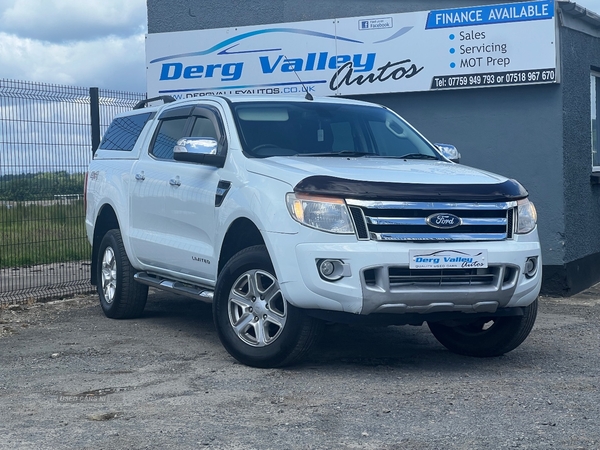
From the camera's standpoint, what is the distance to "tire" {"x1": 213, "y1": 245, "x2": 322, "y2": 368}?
608cm

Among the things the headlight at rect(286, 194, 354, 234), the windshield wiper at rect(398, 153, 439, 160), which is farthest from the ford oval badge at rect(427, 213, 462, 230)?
the windshield wiper at rect(398, 153, 439, 160)

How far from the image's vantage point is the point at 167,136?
8.19m

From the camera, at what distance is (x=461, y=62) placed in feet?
35.6

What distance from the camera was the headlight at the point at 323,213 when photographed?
5.90 metres

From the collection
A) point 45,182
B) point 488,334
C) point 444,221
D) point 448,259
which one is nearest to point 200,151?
point 444,221

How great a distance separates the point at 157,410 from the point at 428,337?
10.5 ft

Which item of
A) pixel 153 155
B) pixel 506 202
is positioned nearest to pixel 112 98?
pixel 153 155

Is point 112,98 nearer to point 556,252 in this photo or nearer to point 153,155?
point 153,155

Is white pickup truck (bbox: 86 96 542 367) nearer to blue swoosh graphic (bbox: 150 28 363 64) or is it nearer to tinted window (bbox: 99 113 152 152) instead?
tinted window (bbox: 99 113 152 152)

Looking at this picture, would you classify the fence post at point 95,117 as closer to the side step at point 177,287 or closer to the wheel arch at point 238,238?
the side step at point 177,287

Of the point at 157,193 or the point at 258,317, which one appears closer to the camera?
the point at 258,317

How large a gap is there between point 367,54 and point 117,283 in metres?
4.48

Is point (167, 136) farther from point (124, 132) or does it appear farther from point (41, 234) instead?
point (41, 234)

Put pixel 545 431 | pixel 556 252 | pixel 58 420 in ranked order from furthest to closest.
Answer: pixel 556 252
pixel 58 420
pixel 545 431
